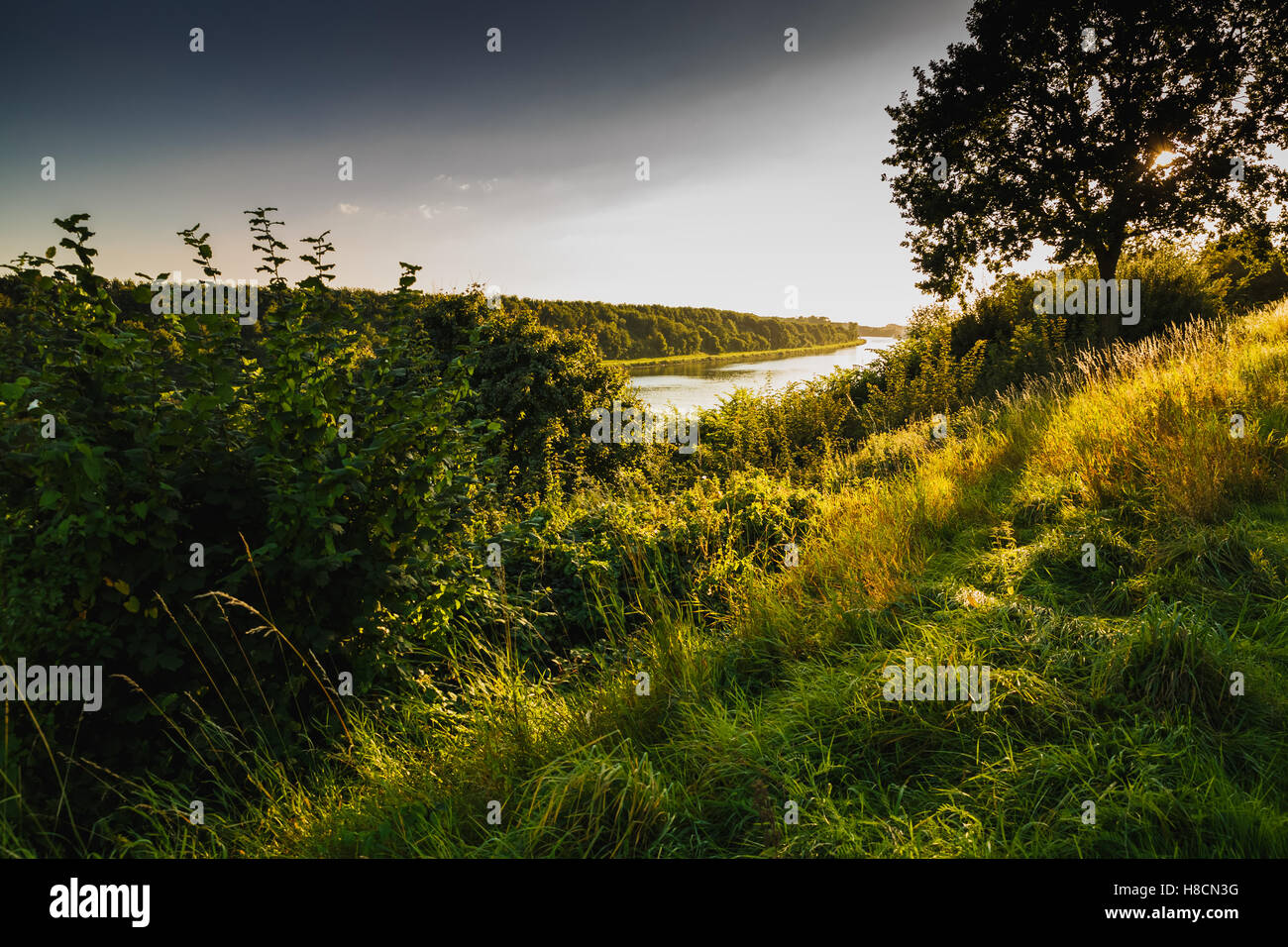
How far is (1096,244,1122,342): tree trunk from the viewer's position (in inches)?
604

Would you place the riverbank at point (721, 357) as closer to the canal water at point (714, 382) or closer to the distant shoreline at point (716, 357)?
the distant shoreline at point (716, 357)

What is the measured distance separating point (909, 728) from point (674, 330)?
61406 mm

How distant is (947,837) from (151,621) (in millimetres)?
3588

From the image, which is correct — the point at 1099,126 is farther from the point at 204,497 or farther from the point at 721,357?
the point at 721,357

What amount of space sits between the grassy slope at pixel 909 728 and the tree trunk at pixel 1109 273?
14.0 metres

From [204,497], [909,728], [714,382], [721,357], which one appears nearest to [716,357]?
[721,357]

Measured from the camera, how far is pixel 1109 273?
15.7 meters

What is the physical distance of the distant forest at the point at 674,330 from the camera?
5094cm

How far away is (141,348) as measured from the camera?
9.18 feet

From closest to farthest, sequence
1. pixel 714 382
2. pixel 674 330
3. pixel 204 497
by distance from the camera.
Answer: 1. pixel 204 497
2. pixel 714 382
3. pixel 674 330

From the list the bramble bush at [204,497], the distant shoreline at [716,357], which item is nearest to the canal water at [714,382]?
the distant shoreline at [716,357]
